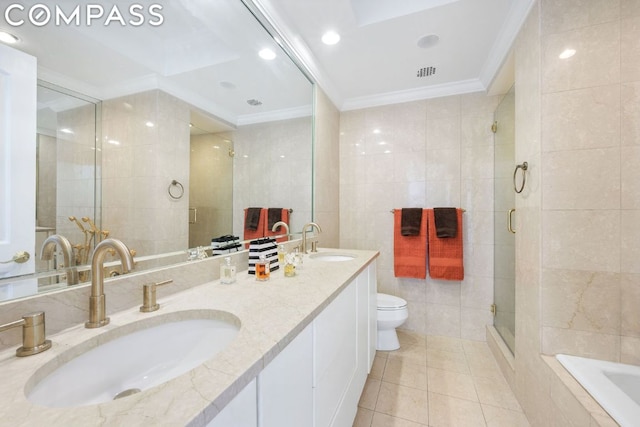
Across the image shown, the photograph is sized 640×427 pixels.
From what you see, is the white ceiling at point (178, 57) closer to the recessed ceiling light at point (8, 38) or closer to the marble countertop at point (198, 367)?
the recessed ceiling light at point (8, 38)

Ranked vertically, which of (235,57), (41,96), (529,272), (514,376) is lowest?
(514,376)

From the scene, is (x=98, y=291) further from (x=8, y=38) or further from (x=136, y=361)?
(x=8, y=38)

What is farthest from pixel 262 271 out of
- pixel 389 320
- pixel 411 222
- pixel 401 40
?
pixel 401 40

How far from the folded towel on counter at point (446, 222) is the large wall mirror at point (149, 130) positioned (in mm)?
1588

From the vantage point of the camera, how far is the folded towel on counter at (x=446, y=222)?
2260 mm

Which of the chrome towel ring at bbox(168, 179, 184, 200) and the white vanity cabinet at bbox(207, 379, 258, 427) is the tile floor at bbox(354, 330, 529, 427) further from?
the chrome towel ring at bbox(168, 179, 184, 200)

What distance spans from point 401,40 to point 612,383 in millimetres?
2120

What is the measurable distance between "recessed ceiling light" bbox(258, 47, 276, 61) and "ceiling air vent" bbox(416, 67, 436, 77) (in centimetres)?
124

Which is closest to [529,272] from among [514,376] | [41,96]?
[514,376]

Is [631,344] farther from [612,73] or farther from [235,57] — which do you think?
[235,57]

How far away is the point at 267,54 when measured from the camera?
162 centimetres

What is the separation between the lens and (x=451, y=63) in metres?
2.02

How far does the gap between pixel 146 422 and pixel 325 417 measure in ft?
2.49

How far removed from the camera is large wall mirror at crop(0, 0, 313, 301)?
683 mm
